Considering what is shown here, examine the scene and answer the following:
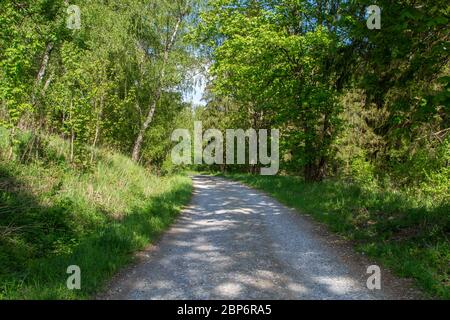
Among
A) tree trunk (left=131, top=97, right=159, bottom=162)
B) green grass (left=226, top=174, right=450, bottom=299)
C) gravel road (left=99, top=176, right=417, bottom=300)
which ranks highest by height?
tree trunk (left=131, top=97, right=159, bottom=162)

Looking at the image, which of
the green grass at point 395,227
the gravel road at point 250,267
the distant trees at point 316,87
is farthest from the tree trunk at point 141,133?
the gravel road at point 250,267

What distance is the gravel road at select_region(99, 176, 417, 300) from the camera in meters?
5.05

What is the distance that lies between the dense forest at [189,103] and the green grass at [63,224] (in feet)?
0.13

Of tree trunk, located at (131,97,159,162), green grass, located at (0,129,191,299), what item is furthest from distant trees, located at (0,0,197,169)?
green grass, located at (0,129,191,299)

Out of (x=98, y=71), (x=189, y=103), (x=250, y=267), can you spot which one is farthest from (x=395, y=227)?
(x=189, y=103)

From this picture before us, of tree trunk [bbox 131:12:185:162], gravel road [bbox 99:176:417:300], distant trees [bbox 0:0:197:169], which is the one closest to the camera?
gravel road [bbox 99:176:417:300]

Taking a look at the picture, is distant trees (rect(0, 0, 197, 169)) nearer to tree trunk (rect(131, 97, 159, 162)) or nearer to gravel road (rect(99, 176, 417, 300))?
tree trunk (rect(131, 97, 159, 162))

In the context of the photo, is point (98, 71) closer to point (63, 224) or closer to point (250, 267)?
point (63, 224)

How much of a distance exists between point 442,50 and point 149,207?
7.99m

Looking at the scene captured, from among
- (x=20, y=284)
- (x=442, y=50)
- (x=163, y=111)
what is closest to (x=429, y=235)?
(x=442, y=50)

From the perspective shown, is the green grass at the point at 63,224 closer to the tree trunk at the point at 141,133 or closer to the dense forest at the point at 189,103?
the dense forest at the point at 189,103

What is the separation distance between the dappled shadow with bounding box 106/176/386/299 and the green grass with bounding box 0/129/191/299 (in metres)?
0.58

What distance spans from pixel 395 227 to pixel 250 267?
12.3 ft

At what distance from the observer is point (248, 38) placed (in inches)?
598
